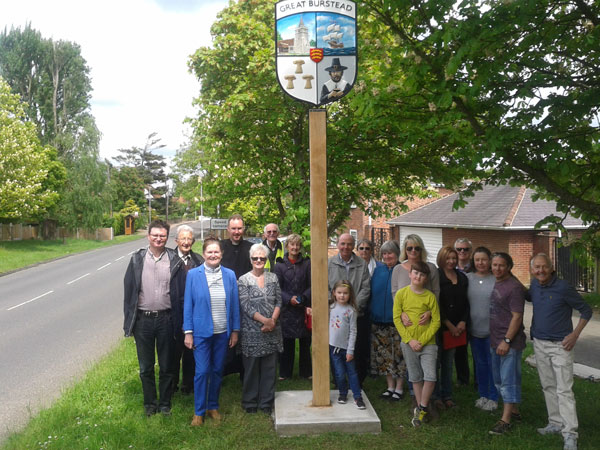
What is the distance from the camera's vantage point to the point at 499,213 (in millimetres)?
18797

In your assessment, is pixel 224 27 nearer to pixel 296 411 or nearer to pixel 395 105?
pixel 395 105

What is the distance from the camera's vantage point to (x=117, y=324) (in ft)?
37.0

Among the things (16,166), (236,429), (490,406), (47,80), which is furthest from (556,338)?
(47,80)

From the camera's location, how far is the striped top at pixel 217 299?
525cm

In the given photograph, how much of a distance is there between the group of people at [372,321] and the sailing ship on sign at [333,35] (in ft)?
6.94

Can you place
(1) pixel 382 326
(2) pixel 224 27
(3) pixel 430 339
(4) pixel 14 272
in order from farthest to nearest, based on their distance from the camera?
1. (4) pixel 14 272
2. (2) pixel 224 27
3. (1) pixel 382 326
4. (3) pixel 430 339

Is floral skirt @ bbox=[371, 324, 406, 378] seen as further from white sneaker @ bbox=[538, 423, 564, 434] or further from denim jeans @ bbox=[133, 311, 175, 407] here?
denim jeans @ bbox=[133, 311, 175, 407]

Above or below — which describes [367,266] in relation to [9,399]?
above

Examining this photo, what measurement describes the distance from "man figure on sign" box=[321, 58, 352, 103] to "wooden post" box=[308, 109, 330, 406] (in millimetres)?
330

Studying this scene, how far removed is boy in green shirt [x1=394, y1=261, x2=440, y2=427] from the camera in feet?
16.7

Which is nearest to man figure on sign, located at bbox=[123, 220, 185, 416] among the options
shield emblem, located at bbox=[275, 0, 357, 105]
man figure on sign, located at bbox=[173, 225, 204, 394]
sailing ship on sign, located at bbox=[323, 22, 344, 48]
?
man figure on sign, located at bbox=[173, 225, 204, 394]

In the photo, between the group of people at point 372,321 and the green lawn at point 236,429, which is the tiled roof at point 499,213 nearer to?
the group of people at point 372,321

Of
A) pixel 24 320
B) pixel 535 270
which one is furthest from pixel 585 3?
pixel 24 320

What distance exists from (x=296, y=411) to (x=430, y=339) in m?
1.54
